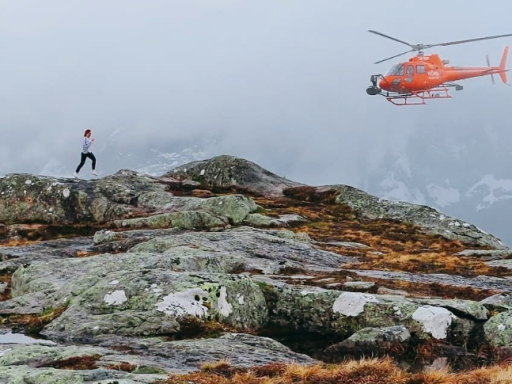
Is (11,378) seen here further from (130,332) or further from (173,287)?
(173,287)

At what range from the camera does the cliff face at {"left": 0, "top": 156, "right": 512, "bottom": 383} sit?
43.0ft

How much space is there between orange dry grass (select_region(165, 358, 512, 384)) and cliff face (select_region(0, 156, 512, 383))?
766mm

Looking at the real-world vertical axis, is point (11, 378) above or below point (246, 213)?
below

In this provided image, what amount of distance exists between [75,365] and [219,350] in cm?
317

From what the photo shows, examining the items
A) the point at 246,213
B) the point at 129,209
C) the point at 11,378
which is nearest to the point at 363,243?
the point at 246,213

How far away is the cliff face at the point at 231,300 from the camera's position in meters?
13.1

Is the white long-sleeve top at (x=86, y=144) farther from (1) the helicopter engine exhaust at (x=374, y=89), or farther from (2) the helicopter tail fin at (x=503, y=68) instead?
(2) the helicopter tail fin at (x=503, y=68)

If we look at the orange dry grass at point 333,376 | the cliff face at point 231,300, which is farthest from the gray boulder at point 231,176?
the orange dry grass at point 333,376

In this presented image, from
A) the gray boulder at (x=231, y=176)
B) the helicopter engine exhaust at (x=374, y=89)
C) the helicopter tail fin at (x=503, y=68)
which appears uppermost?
the helicopter tail fin at (x=503, y=68)

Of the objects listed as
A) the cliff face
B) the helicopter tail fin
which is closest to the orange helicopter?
the helicopter tail fin

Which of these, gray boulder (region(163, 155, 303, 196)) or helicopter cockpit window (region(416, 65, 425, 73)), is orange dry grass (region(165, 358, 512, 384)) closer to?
gray boulder (region(163, 155, 303, 196))

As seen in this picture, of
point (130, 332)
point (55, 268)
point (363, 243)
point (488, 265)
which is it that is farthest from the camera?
point (363, 243)

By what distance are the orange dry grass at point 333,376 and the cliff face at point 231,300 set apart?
2.51 ft

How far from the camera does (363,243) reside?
41.9 metres
